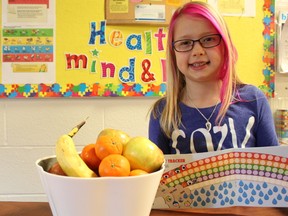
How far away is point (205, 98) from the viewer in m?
0.97

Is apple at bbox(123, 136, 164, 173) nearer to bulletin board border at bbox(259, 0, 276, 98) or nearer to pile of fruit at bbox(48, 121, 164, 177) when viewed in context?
pile of fruit at bbox(48, 121, 164, 177)

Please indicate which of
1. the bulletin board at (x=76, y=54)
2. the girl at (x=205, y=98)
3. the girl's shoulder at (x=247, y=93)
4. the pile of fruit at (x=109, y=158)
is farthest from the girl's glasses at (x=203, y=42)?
the bulletin board at (x=76, y=54)

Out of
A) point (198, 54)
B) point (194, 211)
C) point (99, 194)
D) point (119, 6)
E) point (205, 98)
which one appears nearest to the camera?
point (99, 194)

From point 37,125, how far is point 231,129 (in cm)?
97

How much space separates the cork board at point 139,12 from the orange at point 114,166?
1.06m

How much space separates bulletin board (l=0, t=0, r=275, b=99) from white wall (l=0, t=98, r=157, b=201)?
51mm

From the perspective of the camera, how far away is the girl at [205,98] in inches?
34.8

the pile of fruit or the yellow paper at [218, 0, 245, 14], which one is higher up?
the yellow paper at [218, 0, 245, 14]

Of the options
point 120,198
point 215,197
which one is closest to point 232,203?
point 215,197

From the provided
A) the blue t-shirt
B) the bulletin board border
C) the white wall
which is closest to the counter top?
the blue t-shirt

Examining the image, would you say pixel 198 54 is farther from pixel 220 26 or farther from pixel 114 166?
pixel 114 166

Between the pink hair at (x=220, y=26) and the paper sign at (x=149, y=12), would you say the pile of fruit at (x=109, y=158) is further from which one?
the paper sign at (x=149, y=12)

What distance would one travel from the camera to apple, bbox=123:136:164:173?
538 mm

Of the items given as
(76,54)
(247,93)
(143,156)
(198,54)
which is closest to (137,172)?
(143,156)
